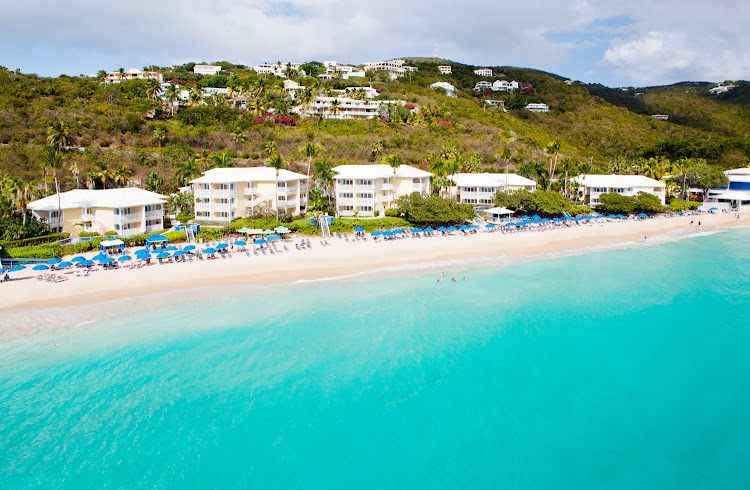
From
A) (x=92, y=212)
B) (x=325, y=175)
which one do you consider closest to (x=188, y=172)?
(x=92, y=212)

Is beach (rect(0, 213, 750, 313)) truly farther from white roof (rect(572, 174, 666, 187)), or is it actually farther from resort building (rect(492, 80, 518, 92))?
resort building (rect(492, 80, 518, 92))

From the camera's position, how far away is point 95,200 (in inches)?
1634

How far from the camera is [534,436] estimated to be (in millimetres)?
17188

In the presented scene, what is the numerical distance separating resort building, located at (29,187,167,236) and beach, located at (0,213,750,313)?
869 cm

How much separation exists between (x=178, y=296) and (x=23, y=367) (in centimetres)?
992

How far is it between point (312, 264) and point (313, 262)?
0.43 metres

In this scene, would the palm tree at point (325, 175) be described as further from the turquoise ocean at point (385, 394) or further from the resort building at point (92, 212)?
the turquoise ocean at point (385, 394)

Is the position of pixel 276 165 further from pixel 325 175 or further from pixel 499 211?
pixel 499 211

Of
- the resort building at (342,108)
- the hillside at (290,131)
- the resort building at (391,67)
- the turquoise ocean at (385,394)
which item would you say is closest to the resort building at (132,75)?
the hillside at (290,131)

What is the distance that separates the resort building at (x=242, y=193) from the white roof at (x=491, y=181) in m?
21.5

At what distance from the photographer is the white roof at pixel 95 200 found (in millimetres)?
40244

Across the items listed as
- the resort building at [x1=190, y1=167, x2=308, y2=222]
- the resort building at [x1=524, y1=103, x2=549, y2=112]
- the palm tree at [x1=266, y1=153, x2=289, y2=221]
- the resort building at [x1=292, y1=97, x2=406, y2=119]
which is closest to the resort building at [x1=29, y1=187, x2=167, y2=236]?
the resort building at [x1=190, y1=167, x2=308, y2=222]

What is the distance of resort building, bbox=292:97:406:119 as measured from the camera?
332 feet

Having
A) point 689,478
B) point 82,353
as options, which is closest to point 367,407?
point 689,478
